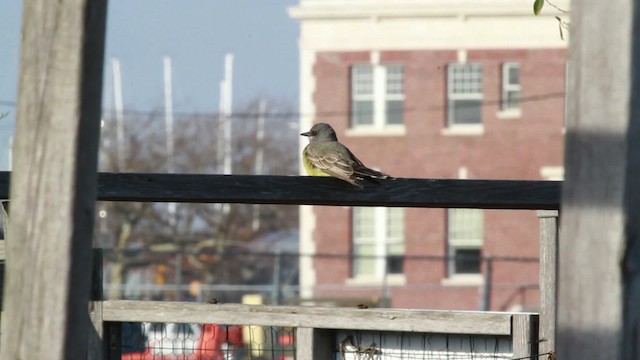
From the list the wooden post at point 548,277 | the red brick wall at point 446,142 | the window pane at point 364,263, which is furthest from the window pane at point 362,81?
the wooden post at point 548,277

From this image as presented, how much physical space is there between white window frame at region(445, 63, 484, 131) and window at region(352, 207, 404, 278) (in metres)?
3.21

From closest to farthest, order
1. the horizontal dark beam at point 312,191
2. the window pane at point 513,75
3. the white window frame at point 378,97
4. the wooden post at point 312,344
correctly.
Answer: the horizontal dark beam at point 312,191 < the wooden post at point 312,344 < the window pane at point 513,75 < the white window frame at point 378,97

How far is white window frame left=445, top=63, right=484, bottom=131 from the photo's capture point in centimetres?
4475

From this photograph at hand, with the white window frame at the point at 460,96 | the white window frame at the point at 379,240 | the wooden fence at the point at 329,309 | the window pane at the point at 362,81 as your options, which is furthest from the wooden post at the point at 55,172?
the white window frame at the point at 379,240

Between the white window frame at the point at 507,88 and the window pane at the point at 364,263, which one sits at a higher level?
the white window frame at the point at 507,88

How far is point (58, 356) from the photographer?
2906mm

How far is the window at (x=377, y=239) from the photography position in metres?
45.8

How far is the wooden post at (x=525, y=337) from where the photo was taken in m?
4.78

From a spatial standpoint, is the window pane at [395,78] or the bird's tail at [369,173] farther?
the window pane at [395,78]

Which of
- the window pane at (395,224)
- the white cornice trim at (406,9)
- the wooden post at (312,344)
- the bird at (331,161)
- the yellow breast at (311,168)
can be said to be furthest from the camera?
the window pane at (395,224)

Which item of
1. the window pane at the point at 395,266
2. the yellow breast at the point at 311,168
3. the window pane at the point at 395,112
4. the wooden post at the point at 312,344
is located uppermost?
the window pane at the point at 395,112

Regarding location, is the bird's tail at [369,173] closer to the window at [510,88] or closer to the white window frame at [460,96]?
the white window frame at [460,96]

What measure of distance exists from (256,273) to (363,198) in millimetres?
48462

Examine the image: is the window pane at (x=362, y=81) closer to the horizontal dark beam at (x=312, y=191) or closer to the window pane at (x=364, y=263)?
the window pane at (x=364, y=263)
